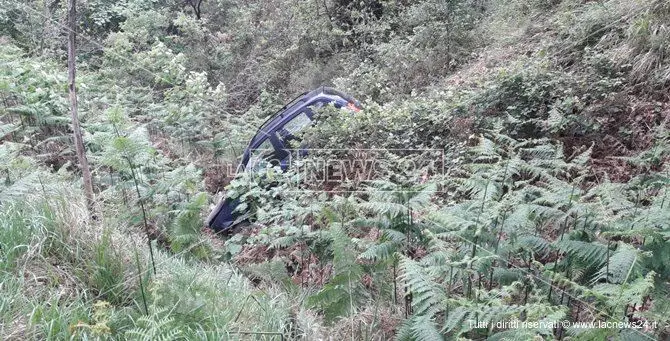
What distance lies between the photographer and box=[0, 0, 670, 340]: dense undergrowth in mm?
3070

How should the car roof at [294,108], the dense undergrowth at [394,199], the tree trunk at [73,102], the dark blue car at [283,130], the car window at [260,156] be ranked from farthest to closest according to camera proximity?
the car roof at [294,108], the dark blue car at [283,130], the car window at [260,156], the tree trunk at [73,102], the dense undergrowth at [394,199]

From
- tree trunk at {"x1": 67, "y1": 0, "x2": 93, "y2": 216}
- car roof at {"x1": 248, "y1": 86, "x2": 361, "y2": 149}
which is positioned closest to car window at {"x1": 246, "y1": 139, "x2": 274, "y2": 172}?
car roof at {"x1": 248, "y1": 86, "x2": 361, "y2": 149}

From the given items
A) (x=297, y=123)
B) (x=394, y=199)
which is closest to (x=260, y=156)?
(x=297, y=123)

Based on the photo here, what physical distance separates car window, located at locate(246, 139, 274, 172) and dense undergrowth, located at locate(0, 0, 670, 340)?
0.53 meters

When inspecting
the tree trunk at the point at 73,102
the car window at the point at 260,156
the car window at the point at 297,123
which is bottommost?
the car window at the point at 260,156

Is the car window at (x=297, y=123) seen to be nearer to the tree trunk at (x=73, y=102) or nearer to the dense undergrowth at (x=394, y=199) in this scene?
the dense undergrowth at (x=394, y=199)

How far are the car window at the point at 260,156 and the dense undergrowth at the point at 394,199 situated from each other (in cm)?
53

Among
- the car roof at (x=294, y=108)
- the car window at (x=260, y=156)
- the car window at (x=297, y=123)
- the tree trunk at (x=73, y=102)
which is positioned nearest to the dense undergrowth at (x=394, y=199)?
the tree trunk at (x=73, y=102)

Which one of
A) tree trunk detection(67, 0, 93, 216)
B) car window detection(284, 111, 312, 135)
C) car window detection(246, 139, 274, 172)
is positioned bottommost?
car window detection(246, 139, 274, 172)

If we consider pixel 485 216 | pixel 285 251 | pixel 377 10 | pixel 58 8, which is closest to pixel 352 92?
pixel 377 10

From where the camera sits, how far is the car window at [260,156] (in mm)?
7113

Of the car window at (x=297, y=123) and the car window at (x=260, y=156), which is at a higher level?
the car window at (x=297, y=123)

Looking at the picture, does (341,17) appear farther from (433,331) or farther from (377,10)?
(433,331)

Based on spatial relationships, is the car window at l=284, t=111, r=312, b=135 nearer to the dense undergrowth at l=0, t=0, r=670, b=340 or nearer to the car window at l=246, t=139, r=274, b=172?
the dense undergrowth at l=0, t=0, r=670, b=340
